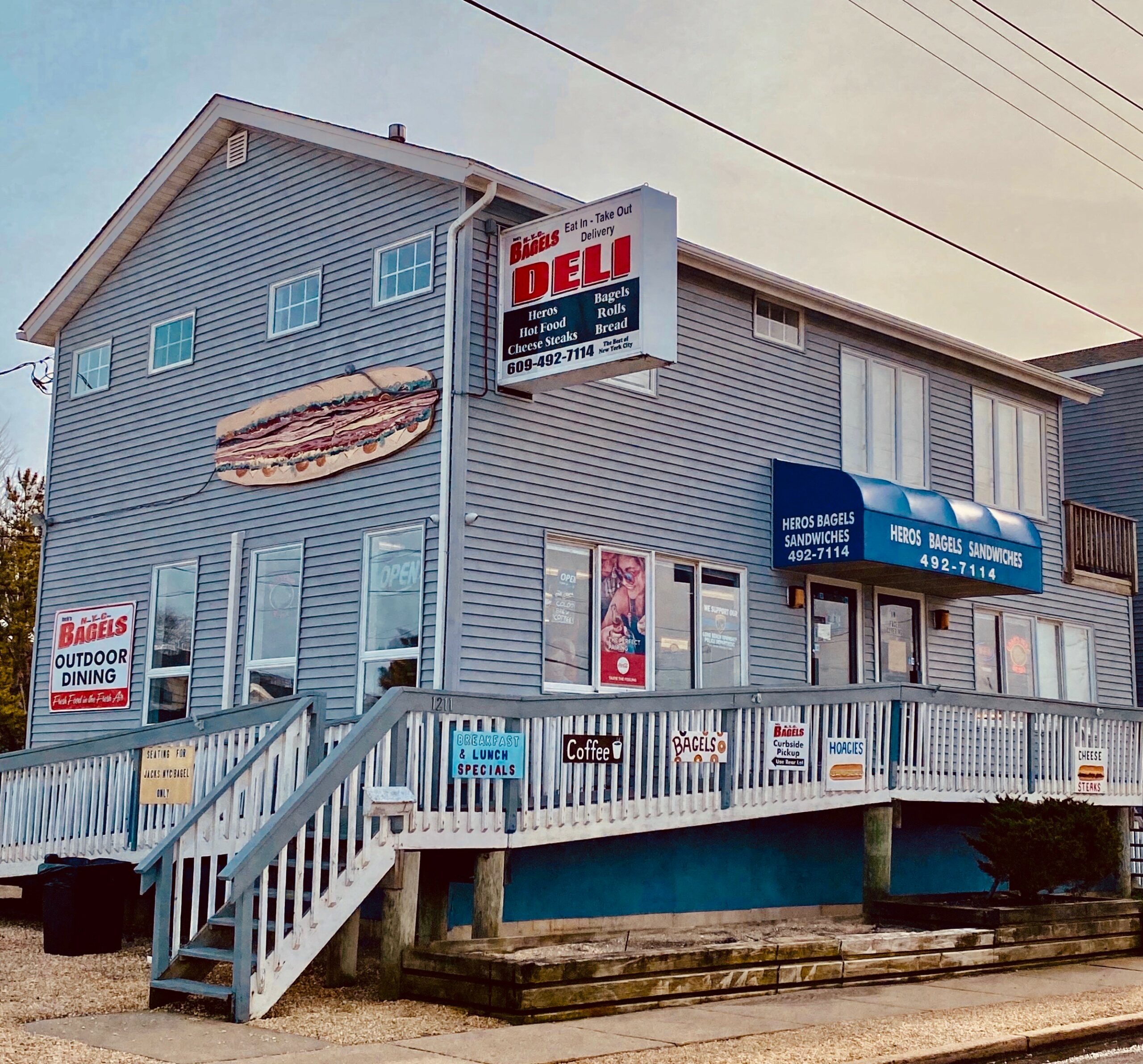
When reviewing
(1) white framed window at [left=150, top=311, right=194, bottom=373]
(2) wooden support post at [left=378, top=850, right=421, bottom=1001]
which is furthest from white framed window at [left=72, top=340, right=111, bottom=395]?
(2) wooden support post at [left=378, top=850, right=421, bottom=1001]

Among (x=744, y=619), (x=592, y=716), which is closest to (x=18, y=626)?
(x=744, y=619)

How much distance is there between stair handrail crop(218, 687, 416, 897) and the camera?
9789mm

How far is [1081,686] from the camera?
22.7 metres

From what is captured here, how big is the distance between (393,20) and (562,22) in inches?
65.0

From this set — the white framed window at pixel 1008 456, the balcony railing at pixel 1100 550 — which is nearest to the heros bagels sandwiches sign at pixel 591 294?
the white framed window at pixel 1008 456

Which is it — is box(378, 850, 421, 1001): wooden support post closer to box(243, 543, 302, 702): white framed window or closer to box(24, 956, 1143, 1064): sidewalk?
box(24, 956, 1143, 1064): sidewalk

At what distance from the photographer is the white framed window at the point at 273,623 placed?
15891mm

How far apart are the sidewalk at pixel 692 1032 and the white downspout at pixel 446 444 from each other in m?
4.40

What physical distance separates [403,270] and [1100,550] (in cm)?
1330

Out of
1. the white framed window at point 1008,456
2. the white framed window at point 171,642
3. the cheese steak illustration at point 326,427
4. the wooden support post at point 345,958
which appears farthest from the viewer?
the white framed window at point 1008,456

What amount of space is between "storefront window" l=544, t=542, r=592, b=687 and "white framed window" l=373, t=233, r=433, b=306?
304cm

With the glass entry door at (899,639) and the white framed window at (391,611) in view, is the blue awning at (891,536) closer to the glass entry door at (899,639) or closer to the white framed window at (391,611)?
the glass entry door at (899,639)

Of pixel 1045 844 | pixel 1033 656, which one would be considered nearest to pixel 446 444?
pixel 1045 844

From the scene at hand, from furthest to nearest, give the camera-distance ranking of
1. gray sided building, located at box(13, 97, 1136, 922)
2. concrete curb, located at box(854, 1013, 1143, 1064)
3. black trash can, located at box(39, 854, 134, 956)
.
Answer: gray sided building, located at box(13, 97, 1136, 922)
black trash can, located at box(39, 854, 134, 956)
concrete curb, located at box(854, 1013, 1143, 1064)
